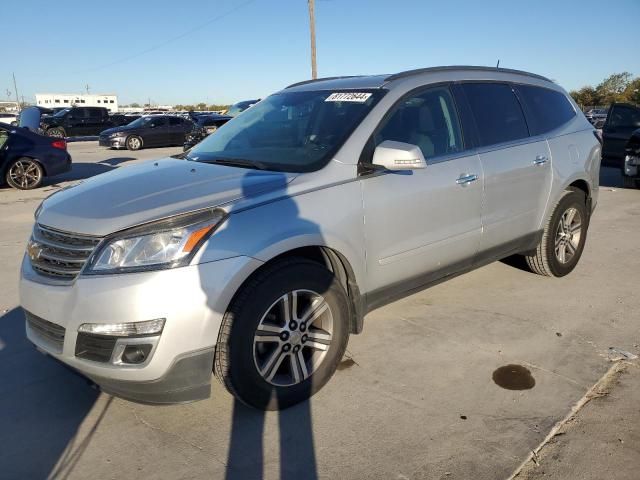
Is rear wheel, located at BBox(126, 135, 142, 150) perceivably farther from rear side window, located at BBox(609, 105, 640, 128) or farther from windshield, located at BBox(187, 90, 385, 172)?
windshield, located at BBox(187, 90, 385, 172)

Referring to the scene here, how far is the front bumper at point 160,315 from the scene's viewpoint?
2395 mm

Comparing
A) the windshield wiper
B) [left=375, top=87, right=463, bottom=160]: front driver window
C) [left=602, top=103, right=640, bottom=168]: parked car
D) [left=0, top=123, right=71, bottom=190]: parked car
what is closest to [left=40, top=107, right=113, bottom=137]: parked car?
[left=0, top=123, right=71, bottom=190]: parked car

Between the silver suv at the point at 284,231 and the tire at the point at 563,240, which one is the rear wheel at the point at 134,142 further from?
the tire at the point at 563,240

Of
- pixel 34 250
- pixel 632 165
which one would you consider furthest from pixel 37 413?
pixel 632 165

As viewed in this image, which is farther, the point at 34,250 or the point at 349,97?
the point at 349,97

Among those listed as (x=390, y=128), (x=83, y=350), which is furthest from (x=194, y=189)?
(x=390, y=128)

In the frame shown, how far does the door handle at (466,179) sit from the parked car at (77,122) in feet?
93.4

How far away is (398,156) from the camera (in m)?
3.02

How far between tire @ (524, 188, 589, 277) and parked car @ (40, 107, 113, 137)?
1110 inches

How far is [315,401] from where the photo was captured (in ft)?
9.94

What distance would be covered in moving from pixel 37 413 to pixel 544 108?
4.46 meters

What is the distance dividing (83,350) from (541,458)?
7.28 ft

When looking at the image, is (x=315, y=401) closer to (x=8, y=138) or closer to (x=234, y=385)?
(x=234, y=385)

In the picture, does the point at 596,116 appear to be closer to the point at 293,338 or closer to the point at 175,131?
the point at 175,131
